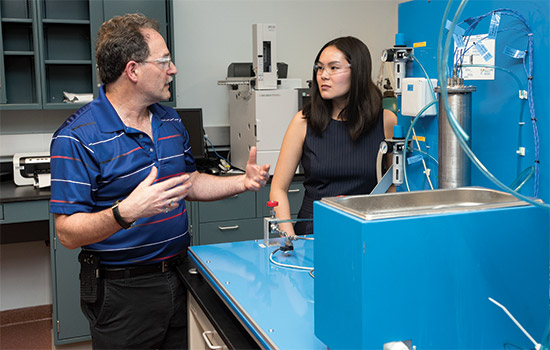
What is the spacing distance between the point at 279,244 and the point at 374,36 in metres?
2.88

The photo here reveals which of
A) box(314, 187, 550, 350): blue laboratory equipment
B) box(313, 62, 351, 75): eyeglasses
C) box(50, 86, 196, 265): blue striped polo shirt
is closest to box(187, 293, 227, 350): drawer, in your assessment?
box(50, 86, 196, 265): blue striped polo shirt

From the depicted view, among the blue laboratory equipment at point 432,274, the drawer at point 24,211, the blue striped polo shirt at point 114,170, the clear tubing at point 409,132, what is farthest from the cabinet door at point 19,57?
the blue laboratory equipment at point 432,274

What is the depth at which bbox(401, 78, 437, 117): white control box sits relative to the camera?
159 cm

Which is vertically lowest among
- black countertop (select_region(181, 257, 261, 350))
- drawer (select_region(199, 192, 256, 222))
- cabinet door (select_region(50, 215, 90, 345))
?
cabinet door (select_region(50, 215, 90, 345))

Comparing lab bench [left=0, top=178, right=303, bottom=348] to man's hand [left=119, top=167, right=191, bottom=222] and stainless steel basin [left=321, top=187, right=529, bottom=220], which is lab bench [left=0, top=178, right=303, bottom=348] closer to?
man's hand [left=119, top=167, right=191, bottom=222]

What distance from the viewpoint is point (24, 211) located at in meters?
2.98

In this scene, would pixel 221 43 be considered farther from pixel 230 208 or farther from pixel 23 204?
pixel 23 204

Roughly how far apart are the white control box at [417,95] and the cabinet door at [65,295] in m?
2.09

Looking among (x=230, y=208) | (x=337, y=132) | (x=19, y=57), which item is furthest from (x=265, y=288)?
(x=19, y=57)

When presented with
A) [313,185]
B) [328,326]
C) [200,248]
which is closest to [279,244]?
[200,248]

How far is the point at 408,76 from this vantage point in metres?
1.70

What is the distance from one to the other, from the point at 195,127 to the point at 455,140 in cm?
245

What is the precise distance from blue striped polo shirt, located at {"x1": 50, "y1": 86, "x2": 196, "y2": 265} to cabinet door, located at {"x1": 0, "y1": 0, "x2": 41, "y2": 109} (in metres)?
1.73

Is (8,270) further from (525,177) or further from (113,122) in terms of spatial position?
(525,177)
